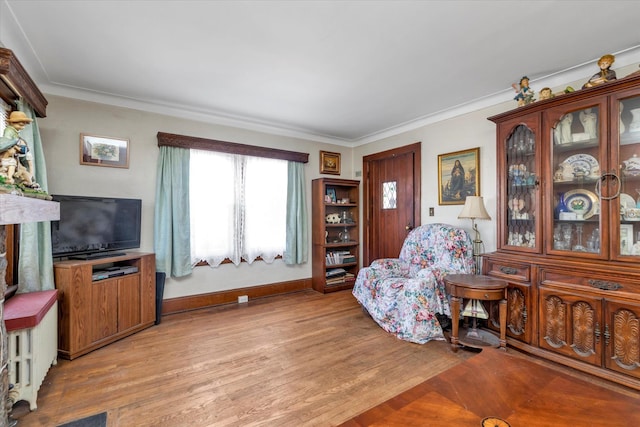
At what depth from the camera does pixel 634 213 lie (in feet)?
6.67

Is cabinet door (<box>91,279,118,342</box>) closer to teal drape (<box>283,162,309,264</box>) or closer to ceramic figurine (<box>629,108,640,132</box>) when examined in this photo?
teal drape (<box>283,162,309,264</box>)

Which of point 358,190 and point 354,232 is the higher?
point 358,190

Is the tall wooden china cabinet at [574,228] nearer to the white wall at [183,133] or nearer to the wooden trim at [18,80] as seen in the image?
the white wall at [183,133]

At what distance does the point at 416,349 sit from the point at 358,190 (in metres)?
2.91

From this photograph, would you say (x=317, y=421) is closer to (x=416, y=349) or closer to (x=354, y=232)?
(x=416, y=349)

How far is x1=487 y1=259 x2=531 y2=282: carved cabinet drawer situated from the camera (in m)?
2.43

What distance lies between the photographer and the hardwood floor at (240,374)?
1713 mm

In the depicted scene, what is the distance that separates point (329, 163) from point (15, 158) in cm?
381

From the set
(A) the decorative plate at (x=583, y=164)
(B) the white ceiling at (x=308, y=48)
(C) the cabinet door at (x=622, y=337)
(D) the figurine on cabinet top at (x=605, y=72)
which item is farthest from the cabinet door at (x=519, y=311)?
(B) the white ceiling at (x=308, y=48)

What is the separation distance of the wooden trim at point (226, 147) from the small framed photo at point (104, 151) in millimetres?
393

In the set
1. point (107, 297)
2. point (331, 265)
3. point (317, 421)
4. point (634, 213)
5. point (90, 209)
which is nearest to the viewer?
point (317, 421)

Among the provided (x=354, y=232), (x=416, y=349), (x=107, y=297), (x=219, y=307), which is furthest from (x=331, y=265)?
(x=107, y=297)

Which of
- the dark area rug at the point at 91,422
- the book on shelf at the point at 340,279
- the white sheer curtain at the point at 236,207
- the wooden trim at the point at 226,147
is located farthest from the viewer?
the book on shelf at the point at 340,279

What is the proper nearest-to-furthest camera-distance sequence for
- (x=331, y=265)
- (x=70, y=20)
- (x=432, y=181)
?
(x=70, y=20) → (x=432, y=181) → (x=331, y=265)
